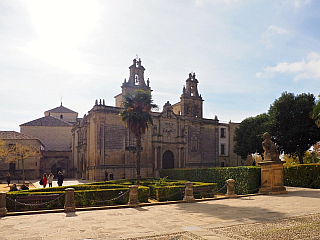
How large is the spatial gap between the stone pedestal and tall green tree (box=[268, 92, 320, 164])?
15076mm

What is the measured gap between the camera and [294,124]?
3225 cm

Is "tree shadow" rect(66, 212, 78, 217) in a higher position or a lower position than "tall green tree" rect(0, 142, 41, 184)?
lower

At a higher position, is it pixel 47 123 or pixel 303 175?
pixel 47 123

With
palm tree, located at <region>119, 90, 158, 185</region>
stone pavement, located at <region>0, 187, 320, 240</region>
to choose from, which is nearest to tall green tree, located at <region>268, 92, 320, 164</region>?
palm tree, located at <region>119, 90, 158, 185</region>

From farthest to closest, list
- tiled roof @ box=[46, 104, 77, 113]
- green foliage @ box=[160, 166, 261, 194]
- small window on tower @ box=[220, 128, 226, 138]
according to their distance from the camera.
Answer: tiled roof @ box=[46, 104, 77, 113], small window on tower @ box=[220, 128, 226, 138], green foliage @ box=[160, 166, 261, 194]

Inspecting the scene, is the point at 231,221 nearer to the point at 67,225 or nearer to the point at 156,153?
the point at 67,225

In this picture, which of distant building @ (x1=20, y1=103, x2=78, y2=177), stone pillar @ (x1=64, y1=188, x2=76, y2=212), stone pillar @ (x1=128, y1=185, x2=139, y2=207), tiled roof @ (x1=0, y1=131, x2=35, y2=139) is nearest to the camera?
stone pillar @ (x1=64, y1=188, x2=76, y2=212)

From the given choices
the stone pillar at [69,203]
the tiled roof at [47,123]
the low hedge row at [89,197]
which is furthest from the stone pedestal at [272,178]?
the tiled roof at [47,123]

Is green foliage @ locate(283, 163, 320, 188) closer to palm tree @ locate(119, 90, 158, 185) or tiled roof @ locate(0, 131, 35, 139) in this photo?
palm tree @ locate(119, 90, 158, 185)

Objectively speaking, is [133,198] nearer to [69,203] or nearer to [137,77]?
[69,203]

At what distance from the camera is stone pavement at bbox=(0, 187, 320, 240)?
7836 millimetres

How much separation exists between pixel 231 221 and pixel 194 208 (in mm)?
3182

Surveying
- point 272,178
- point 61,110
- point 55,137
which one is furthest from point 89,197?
point 61,110

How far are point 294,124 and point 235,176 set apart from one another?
15.1 m
